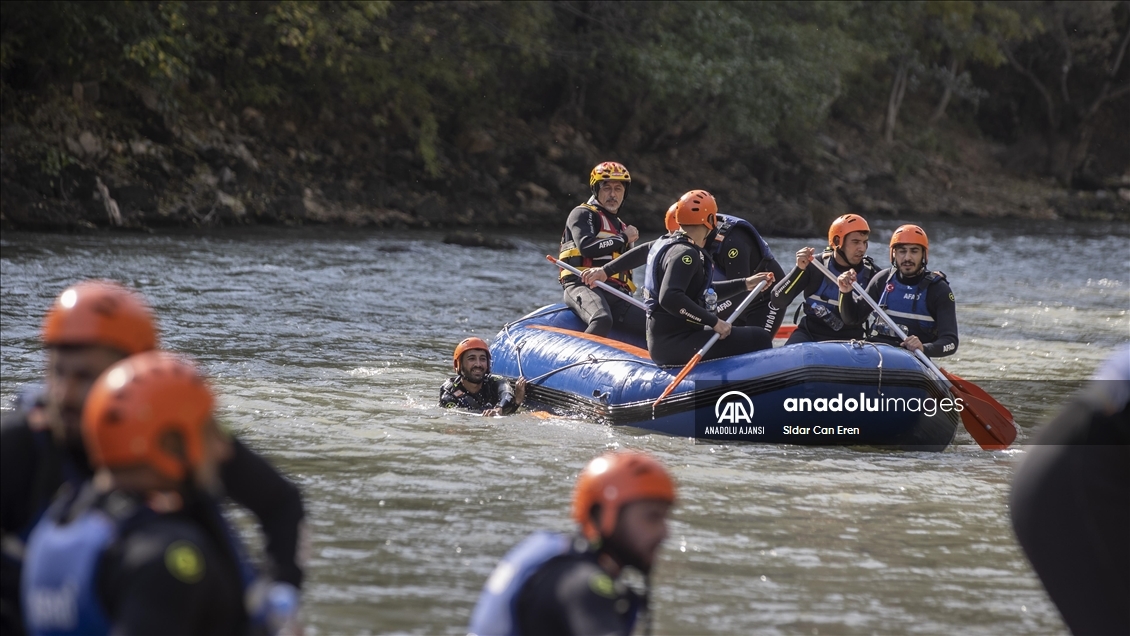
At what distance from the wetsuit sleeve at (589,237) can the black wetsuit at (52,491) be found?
22.4 feet

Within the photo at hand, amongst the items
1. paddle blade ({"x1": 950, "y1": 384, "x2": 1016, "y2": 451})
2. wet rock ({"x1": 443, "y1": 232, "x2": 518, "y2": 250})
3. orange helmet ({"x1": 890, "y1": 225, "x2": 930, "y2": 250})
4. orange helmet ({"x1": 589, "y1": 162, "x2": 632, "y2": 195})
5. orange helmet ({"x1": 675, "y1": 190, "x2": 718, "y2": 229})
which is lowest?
wet rock ({"x1": 443, "y1": 232, "x2": 518, "y2": 250})

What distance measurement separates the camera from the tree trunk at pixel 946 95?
1441 inches

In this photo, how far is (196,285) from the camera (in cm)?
1430

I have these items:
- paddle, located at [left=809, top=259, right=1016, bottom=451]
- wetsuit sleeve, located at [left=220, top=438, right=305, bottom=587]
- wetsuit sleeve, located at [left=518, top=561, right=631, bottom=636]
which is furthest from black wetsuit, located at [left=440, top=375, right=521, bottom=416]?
wetsuit sleeve, located at [left=518, top=561, right=631, bottom=636]

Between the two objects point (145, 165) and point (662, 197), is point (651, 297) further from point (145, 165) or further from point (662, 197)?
point (662, 197)

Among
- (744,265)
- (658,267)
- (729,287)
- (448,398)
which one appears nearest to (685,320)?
(658,267)

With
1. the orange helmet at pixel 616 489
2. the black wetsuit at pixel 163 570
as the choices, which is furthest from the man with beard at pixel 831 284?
the black wetsuit at pixel 163 570

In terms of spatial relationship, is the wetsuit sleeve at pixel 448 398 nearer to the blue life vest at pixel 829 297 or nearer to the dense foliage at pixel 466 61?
the blue life vest at pixel 829 297

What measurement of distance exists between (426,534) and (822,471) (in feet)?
8.14

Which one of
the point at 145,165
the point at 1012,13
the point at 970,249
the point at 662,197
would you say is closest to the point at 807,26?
the point at 662,197

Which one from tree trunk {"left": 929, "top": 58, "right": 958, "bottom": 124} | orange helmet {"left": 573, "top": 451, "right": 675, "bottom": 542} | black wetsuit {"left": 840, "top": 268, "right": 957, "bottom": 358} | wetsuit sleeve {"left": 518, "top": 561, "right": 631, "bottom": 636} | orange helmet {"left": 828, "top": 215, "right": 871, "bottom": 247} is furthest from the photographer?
tree trunk {"left": 929, "top": 58, "right": 958, "bottom": 124}

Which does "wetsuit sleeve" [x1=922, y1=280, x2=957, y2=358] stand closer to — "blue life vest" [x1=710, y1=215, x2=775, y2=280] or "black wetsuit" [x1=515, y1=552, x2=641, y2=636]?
"blue life vest" [x1=710, y1=215, x2=775, y2=280]

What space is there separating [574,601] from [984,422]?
570 centimetres

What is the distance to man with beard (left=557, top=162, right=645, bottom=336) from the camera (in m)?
9.77
